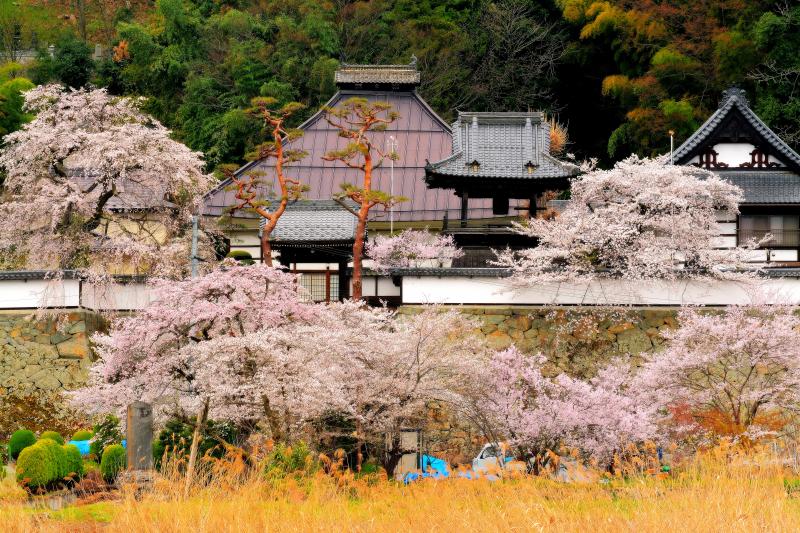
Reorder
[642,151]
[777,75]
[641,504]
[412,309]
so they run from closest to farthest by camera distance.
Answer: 1. [641,504]
2. [412,309]
3. [777,75]
4. [642,151]

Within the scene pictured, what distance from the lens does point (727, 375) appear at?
18.2 meters

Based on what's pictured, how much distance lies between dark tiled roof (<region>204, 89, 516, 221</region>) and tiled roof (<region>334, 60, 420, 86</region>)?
0.36m

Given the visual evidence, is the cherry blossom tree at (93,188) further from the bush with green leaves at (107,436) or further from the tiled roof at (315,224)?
the bush with green leaves at (107,436)

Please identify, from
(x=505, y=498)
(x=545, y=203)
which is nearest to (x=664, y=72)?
(x=545, y=203)

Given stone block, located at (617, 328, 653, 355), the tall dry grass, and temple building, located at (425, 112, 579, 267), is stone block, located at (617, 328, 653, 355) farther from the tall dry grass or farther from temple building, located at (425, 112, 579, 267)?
the tall dry grass

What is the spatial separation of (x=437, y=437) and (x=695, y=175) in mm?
7644

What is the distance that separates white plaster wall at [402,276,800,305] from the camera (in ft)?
68.2

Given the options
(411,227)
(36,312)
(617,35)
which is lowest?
(36,312)

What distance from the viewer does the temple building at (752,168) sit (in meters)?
23.4

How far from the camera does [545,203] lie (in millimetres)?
28656

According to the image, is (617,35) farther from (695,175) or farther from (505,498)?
(505,498)

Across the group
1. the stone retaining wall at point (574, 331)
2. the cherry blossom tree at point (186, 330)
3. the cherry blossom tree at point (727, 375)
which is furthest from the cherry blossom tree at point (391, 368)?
the stone retaining wall at point (574, 331)

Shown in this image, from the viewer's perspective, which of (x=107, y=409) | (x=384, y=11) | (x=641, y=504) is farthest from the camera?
(x=384, y=11)

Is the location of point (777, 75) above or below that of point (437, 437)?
above
